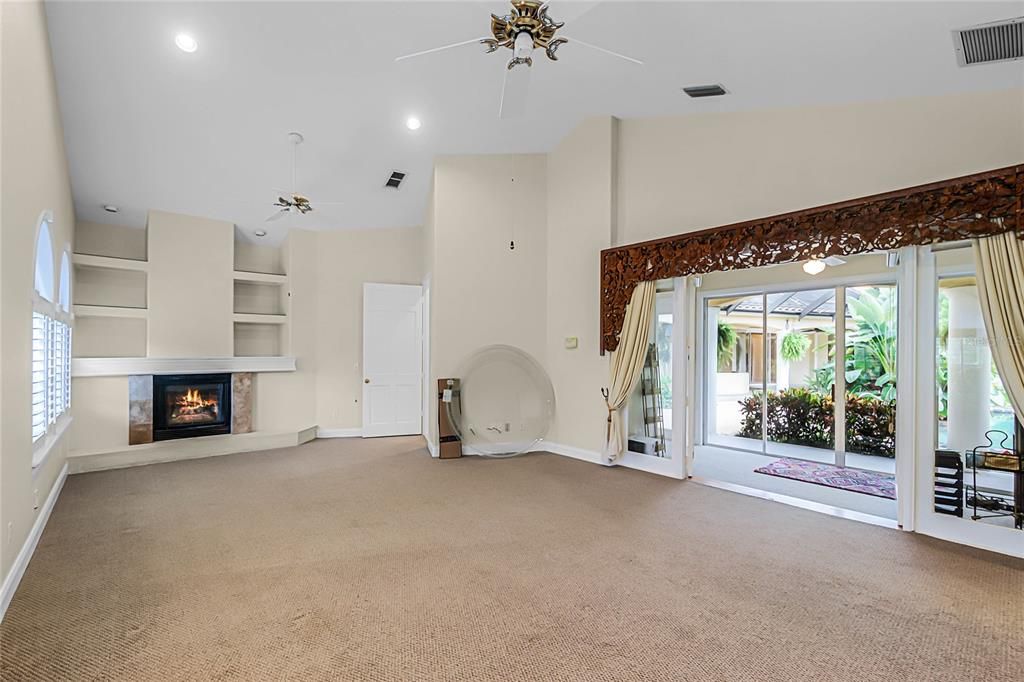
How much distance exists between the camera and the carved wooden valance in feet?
10.7

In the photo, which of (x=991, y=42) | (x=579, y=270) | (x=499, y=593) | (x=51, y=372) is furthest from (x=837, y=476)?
(x=51, y=372)

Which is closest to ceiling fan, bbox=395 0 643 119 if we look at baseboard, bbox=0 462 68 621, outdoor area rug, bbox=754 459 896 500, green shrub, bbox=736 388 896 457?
baseboard, bbox=0 462 68 621

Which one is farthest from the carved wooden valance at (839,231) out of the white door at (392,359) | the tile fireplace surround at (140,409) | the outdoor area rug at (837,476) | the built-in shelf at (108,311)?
the built-in shelf at (108,311)

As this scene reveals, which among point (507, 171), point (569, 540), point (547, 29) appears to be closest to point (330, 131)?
point (507, 171)

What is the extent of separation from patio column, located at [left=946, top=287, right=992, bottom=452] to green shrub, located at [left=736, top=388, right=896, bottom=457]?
2593 mm

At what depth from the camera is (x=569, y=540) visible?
349 cm

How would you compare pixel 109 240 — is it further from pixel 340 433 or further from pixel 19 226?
pixel 19 226

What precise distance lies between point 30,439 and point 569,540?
3643mm

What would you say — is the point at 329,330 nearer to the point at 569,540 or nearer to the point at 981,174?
the point at 569,540

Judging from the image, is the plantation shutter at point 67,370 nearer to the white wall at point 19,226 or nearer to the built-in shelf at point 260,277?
the white wall at point 19,226

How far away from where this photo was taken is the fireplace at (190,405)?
652 cm

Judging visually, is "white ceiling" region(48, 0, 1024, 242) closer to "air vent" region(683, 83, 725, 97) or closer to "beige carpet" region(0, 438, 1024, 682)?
"air vent" region(683, 83, 725, 97)

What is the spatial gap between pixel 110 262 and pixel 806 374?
9.19 meters

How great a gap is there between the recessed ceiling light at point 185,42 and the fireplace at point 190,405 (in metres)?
4.29
